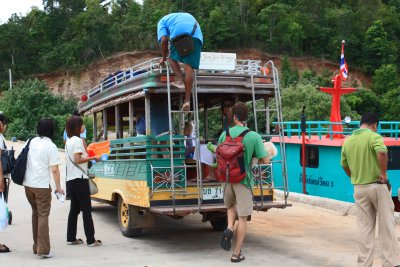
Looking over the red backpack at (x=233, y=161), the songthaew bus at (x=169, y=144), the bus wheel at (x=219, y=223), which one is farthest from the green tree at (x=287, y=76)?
the red backpack at (x=233, y=161)

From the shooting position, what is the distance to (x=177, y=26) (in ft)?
24.3

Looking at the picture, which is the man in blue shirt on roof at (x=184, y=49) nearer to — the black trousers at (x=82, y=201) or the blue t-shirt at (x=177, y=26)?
the blue t-shirt at (x=177, y=26)

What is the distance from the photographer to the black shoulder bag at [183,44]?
24.2 ft

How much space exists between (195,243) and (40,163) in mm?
2667

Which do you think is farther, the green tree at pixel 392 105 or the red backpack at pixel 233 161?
A: the green tree at pixel 392 105

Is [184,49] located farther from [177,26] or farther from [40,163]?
[40,163]

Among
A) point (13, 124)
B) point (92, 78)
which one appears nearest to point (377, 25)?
point (92, 78)

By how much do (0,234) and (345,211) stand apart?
6.59 m

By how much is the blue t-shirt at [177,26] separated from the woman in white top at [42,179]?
84.1 inches

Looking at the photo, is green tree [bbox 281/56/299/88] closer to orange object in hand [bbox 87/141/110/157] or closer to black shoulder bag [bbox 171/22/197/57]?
orange object in hand [bbox 87/141/110/157]

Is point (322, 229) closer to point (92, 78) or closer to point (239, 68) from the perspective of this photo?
point (239, 68)

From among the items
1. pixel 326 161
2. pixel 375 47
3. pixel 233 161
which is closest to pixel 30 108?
pixel 326 161

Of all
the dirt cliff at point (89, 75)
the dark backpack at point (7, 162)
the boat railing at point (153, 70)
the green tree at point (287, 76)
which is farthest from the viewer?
the dirt cliff at point (89, 75)

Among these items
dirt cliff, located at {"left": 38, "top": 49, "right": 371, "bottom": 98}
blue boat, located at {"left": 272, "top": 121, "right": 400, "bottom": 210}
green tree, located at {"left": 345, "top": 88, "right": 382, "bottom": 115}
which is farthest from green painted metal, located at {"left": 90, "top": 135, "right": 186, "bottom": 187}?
dirt cliff, located at {"left": 38, "top": 49, "right": 371, "bottom": 98}
